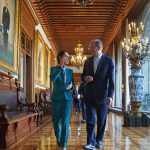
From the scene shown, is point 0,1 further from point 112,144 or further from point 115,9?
point 115,9

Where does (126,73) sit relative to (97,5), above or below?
below

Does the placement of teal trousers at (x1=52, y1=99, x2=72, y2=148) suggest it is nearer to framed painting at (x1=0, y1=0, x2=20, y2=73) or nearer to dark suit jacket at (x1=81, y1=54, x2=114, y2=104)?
dark suit jacket at (x1=81, y1=54, x2=114, y2=104)

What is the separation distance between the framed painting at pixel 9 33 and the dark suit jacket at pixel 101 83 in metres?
2.71

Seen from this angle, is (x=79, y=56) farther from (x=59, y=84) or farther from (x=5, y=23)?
(x=59, y=84)

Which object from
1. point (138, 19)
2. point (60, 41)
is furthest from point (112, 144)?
point (60, 41)

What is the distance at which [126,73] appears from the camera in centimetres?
1355

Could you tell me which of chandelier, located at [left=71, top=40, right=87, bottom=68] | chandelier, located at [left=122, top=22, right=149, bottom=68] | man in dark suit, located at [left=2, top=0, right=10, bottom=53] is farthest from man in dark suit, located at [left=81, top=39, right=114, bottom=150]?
chandelier, located at [left=71, top=40, right=87, bottom=68]

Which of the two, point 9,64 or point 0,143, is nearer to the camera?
point 0,143

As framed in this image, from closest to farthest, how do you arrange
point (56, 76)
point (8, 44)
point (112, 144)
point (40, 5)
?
point (56, 76) < point (112, 144) < point (8, 44) < point (40, 5)

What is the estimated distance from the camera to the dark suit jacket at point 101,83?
446 centimetres

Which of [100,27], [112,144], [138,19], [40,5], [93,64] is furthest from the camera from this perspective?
[100,27]

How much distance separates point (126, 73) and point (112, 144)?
8.80 m

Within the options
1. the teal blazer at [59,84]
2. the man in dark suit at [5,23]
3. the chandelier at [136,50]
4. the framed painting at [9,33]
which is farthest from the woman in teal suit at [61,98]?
the chandelier at [136,50]

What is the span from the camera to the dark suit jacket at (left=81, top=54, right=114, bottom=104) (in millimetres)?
4465
